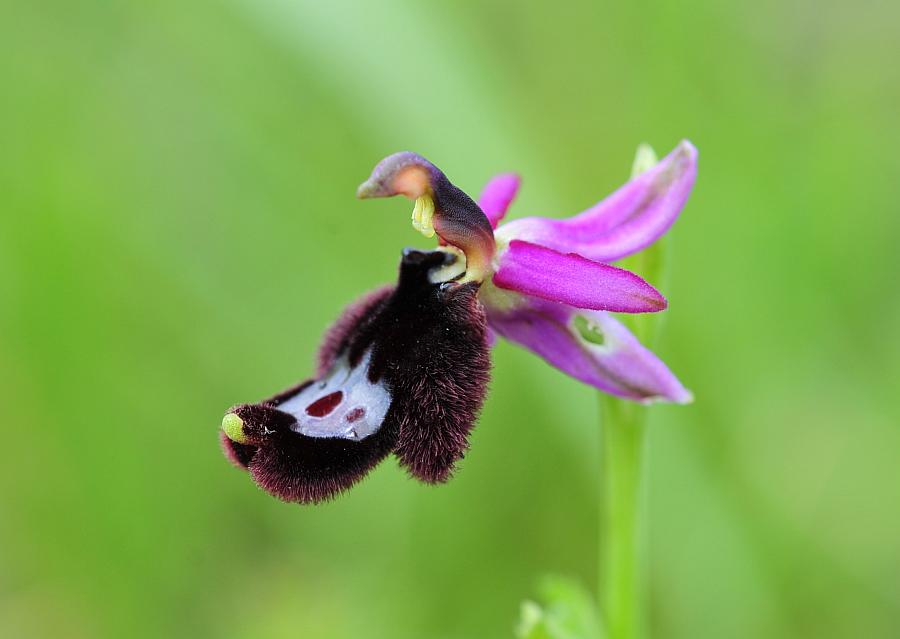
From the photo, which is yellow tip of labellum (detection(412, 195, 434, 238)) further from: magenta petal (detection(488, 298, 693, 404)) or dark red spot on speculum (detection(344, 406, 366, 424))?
dark red spot on speculum (detection(344, 406, 366, 424))

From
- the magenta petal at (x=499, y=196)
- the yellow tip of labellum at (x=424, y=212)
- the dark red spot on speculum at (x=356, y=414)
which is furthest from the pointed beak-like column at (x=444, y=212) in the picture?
the dark red spot on speculum at (x=356, y=414)

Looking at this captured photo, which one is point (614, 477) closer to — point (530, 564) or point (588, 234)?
point (588, 234)

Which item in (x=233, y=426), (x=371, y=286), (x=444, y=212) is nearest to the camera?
(x=233, y=426)

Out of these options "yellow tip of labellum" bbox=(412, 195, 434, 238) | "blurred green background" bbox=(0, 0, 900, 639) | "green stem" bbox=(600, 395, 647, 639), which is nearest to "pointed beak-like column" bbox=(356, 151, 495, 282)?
"yellow tip of labellum" bbox=(412, 195, 434, 238)

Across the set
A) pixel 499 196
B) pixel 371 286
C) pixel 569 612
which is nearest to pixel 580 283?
pixel 499 196

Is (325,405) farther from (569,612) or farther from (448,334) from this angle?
(569,612)

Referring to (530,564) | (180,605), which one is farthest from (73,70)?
(530,564)
